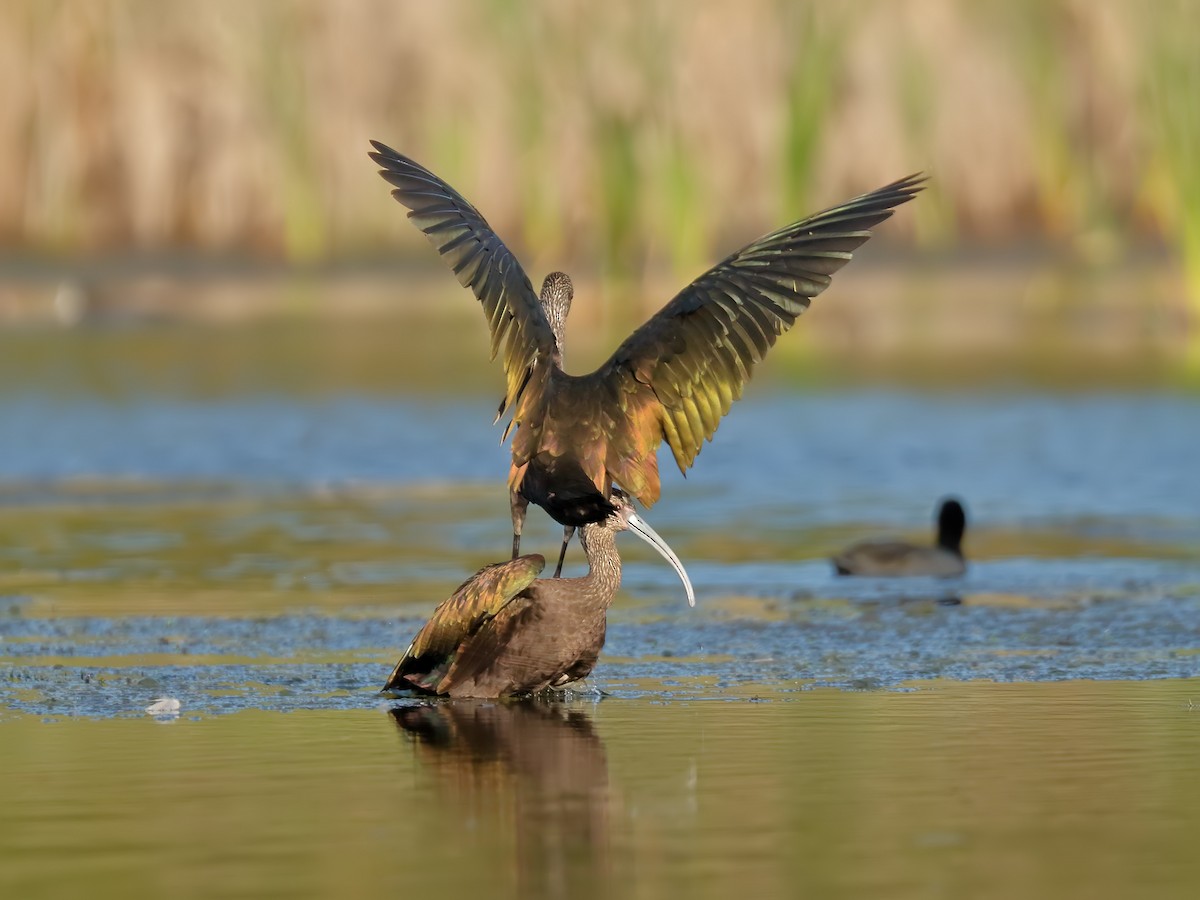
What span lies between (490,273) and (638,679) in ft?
4.65

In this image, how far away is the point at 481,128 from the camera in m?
27.7

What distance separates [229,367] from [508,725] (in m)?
13.4

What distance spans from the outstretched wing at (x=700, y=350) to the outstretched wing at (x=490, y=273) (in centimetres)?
25

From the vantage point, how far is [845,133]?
27.9 meters

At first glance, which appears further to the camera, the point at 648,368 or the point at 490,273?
the point at 490,273

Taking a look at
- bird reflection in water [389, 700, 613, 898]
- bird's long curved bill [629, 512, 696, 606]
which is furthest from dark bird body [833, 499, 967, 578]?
bird reflection in water [389, 700, 613, 898]

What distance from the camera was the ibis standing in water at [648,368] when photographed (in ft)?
26.4

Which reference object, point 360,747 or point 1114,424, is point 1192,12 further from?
point 360,747

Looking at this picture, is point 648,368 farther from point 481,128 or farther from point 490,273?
point 481,128

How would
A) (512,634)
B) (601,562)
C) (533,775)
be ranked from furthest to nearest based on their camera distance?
(601,562)
(512,634)
(533,775)

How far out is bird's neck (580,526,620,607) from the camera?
7926 millimetres

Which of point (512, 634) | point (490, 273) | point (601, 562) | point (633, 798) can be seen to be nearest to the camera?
point (633, 798)

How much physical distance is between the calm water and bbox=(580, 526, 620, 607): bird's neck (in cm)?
36

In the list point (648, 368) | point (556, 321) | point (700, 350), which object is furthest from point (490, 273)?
point (700, 350)
